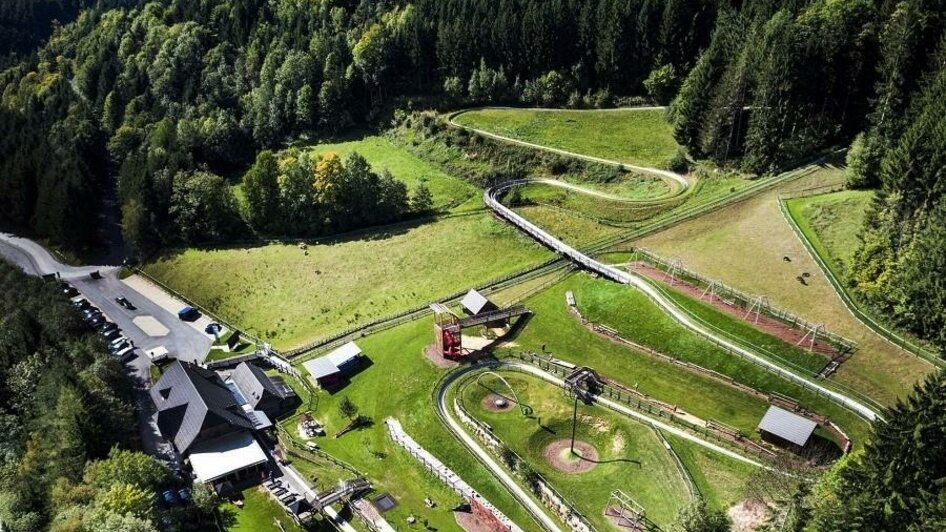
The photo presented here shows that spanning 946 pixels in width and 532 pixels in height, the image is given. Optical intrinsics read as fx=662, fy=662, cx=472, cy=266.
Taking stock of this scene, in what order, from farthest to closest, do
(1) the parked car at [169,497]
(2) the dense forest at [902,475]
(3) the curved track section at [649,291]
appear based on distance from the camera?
1. (1) the parked car at [169,497]
2. (3) the curved track section at [649,291]
3. (2) the dense forest at [902,475]

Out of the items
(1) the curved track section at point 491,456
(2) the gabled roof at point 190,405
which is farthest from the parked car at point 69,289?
(1) the curved track section at point 491,456

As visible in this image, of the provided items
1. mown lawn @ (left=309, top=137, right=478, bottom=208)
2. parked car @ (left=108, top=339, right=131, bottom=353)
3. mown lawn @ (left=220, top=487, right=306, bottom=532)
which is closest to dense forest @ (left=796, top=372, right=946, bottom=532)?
mown lawn @ (left=220, top=487, right=306, bottom=532)

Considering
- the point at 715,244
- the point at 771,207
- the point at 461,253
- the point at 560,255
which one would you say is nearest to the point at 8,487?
the point at 461,253

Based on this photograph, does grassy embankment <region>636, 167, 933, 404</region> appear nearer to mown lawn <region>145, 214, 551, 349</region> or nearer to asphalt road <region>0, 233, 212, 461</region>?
mown lawn <region>145, 214, 551, 349</region>

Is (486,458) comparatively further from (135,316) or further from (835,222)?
(135,316)

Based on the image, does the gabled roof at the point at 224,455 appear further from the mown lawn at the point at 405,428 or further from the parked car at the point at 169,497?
the mown lawn at the point at 405,428

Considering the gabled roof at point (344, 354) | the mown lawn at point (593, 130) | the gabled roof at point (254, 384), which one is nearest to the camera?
the gabled roof at point (254, 384)
